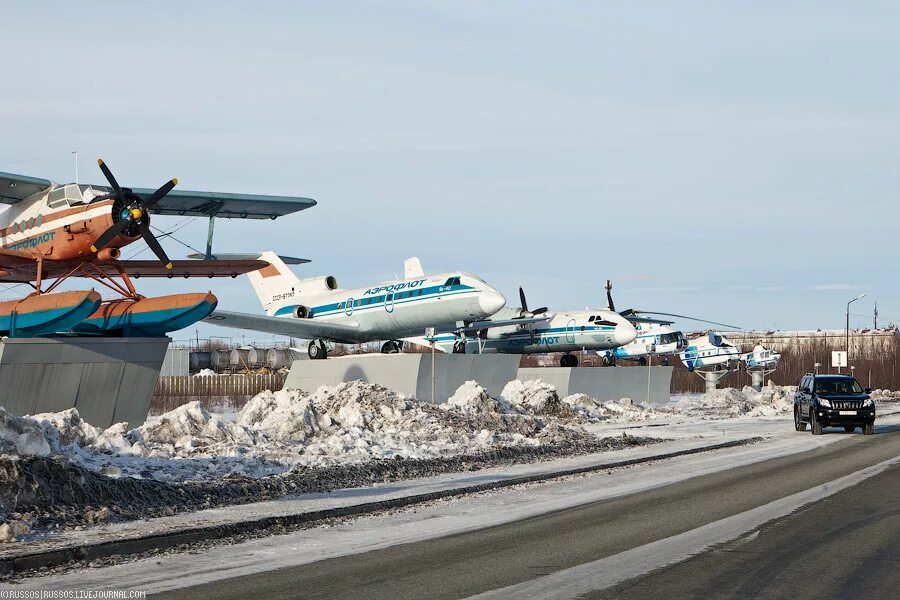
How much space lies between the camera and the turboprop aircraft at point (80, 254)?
86.0 feet

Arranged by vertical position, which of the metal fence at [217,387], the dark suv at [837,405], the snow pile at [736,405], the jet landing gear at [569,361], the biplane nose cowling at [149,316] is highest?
the biplane nose cowling at [149,316]

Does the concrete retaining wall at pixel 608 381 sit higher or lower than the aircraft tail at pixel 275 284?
Answer: lower

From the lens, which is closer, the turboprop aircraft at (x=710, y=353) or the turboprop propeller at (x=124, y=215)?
the turboprop propeller at (x=124, y=215)

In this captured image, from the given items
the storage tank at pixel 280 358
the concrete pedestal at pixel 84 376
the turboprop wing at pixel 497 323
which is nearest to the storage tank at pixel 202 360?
the storage tank at pixel 280 358

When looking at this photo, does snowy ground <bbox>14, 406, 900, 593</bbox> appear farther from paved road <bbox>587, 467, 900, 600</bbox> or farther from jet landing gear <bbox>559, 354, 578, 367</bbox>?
jet landing gear <bbox>559, 354, 578, 367</bbox>

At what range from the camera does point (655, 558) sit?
996 cm

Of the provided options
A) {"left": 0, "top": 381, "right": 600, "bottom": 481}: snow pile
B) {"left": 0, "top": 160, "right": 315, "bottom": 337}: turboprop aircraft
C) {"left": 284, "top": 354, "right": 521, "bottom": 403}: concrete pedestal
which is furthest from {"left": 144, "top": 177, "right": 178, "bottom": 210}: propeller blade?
{"left": 284, "top": 354, "right": 521, "bottom": 403}: concrete pedestal

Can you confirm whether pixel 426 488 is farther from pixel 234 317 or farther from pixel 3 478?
pixel 234 317

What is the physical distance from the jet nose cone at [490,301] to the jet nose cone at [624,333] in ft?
44.2

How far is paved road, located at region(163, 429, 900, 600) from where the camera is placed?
864cm

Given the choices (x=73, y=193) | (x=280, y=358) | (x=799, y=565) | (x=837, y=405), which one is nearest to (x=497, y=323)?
(x=837, y=405)

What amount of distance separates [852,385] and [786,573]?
959 inches

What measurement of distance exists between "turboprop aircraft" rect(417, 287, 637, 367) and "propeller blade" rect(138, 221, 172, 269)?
25967 mm

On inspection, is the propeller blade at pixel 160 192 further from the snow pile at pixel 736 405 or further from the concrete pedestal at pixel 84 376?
the snow pile at pixel 736 405
